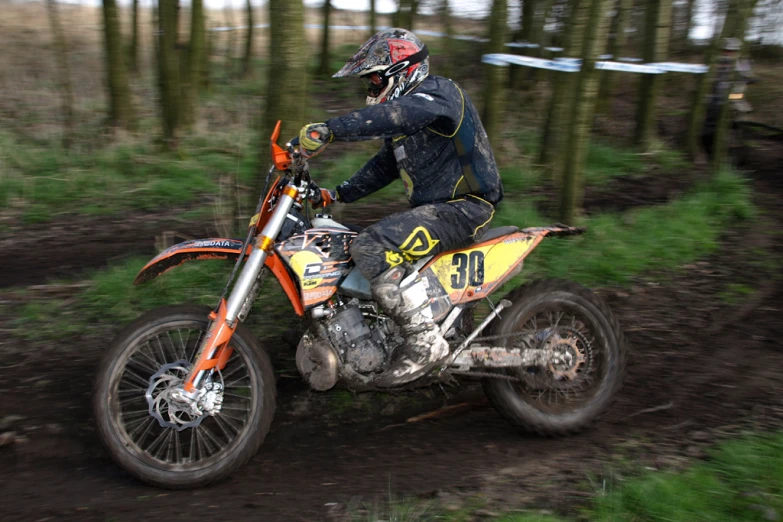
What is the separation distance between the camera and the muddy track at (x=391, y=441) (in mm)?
3625

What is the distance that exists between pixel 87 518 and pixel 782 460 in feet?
11.2

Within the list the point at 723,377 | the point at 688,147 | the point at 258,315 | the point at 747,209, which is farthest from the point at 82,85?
the point at 723,377

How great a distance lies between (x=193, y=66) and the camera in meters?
10.0

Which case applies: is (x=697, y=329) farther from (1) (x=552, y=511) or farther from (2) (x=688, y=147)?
(2) (x=688, y=147)

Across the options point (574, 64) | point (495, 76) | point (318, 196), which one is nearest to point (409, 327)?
point (318, 196)

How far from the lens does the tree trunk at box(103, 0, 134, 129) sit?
9.44 meters

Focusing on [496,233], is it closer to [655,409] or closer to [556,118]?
[655,409]

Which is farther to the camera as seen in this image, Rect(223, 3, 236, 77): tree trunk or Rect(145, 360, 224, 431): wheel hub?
Rect(223, 3, 236, 77): tree trunk

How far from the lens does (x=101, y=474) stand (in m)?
3.91

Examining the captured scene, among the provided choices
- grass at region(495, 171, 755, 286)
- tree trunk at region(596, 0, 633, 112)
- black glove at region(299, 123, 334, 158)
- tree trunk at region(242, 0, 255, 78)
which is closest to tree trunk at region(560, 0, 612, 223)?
grass at region(495, 171, 755, 286)

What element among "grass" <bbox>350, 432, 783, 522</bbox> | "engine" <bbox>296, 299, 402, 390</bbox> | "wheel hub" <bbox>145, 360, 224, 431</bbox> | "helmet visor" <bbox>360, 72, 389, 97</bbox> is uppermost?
"helmet visor" <bbox>360, 72, 389, 97</bbox>

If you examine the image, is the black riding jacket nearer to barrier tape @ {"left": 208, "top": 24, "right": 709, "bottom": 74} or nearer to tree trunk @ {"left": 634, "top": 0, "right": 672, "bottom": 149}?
barrier tape @ {"left": 208, "top": 24, "right": 709, "bottom": 74}

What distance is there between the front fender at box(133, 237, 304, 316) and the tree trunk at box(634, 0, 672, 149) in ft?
23.0

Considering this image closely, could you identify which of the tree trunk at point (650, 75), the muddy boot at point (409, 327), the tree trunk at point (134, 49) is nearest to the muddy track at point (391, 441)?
the muddy boot at point (409, 327)
